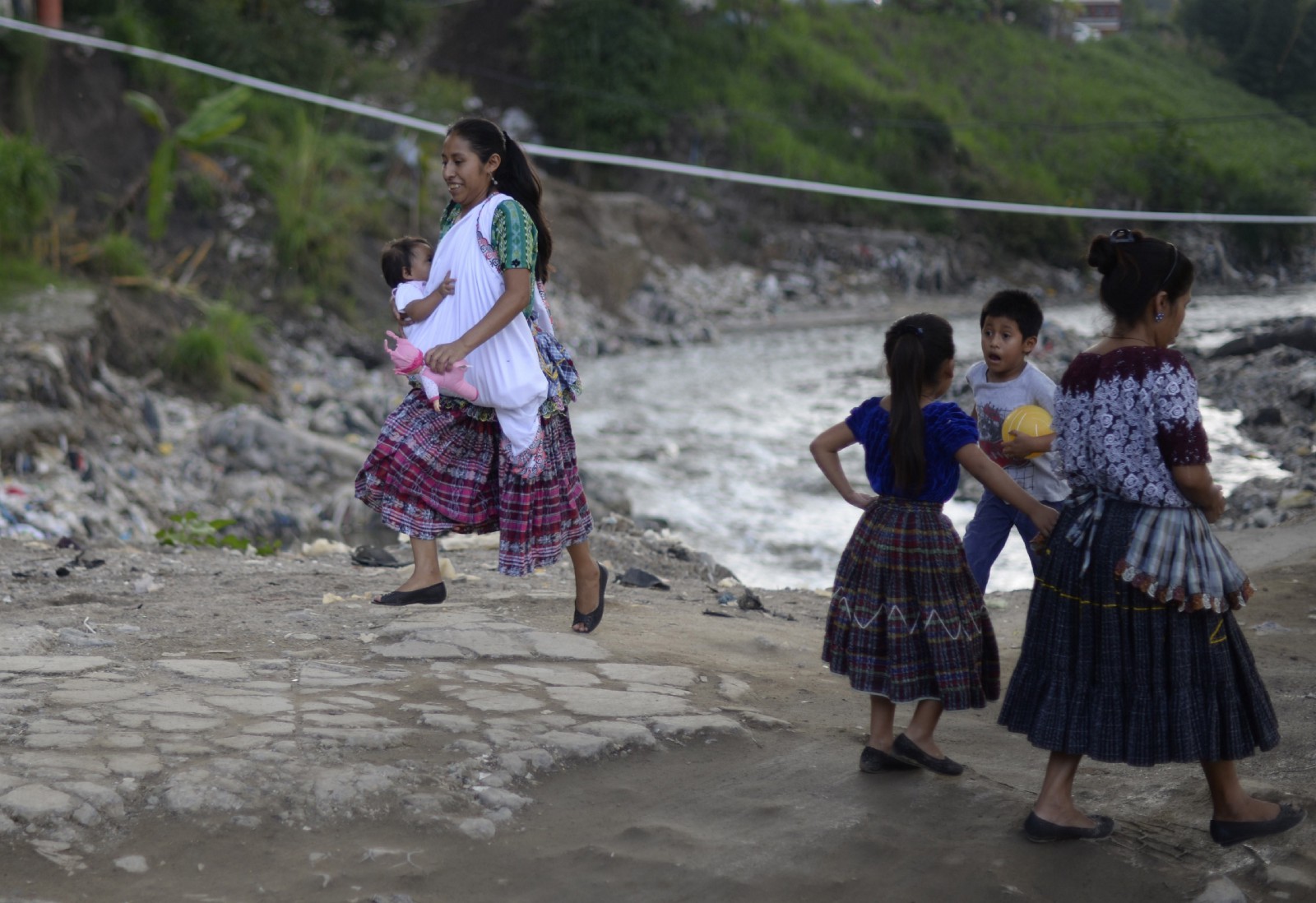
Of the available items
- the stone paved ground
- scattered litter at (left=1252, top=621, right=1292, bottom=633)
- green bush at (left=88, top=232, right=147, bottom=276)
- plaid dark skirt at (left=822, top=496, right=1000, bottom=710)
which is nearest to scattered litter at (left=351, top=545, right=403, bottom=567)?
the stone paved ground

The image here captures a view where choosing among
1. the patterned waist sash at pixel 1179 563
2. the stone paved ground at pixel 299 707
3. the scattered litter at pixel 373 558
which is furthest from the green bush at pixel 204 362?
the patterned waist sash at pixel 1179 563

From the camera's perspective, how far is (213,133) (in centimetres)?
1322

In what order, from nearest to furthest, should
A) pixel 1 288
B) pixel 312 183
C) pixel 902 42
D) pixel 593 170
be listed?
pixel 1 288
pixel 312 183
pixel 593 170
pixel 902 42

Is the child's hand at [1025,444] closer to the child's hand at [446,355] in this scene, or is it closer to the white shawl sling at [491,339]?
the white shawl sling at [491,339]

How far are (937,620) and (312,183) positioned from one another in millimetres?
12844

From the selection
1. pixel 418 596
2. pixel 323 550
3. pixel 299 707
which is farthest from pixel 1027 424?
pixel 323 550

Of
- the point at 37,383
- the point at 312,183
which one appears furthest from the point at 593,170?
the point at 37,383

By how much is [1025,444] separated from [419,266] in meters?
2.10

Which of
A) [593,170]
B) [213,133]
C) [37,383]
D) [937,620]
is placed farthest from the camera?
[593,170]

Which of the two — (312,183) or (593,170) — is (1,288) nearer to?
(312,183)

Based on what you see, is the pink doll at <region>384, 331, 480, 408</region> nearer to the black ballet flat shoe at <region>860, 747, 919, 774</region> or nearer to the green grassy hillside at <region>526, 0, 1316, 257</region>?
the black ballet flat shoe at <region>860, 747, 919, 774</region>

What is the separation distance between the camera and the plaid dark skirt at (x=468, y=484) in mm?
3885

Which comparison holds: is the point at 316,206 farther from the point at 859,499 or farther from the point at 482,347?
the point at 859,499

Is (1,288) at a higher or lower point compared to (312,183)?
lower
